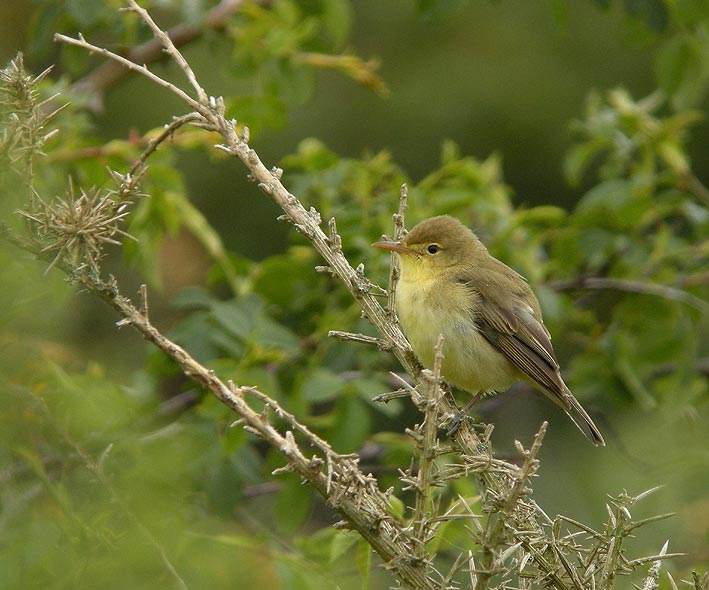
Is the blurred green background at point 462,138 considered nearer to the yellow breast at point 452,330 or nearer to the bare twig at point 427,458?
the yellow breast at point 452,330

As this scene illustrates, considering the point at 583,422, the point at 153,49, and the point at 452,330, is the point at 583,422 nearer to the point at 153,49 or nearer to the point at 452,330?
the point at 452,330

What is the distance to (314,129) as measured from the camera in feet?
28.0

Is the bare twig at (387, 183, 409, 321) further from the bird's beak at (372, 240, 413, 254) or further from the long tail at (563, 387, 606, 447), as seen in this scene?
the long tail at (563, 387, 606, 447)

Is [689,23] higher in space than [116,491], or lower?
lower

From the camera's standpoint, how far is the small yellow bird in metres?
3.73

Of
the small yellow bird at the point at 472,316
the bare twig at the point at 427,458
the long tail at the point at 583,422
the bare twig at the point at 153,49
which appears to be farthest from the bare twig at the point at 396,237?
the bare twig at the point at 153,49

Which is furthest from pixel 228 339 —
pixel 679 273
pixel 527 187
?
pixel 527 187

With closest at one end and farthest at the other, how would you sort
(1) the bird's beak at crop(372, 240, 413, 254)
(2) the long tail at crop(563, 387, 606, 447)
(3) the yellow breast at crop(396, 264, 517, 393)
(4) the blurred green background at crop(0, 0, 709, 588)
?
(1) the bird's beak at crop(372, 240, 413, 254) → (2) the long tail at crop(563, 387, 606, 447) → (3) the yellow breast at crop(396, 264, 517, 393) → (4) the blurred green background at crop(0, 0, 709, 588)

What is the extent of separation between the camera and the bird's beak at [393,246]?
3.27 m

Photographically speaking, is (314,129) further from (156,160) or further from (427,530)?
Answer: (427,530)

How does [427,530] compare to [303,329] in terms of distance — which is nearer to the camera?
[427,530]

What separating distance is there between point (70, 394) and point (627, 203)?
3.55m

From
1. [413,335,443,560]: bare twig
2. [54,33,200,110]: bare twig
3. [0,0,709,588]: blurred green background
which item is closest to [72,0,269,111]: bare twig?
[0,0,709,588]: blurred green background

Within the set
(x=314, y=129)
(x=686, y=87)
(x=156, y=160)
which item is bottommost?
(x=314, y=129)
